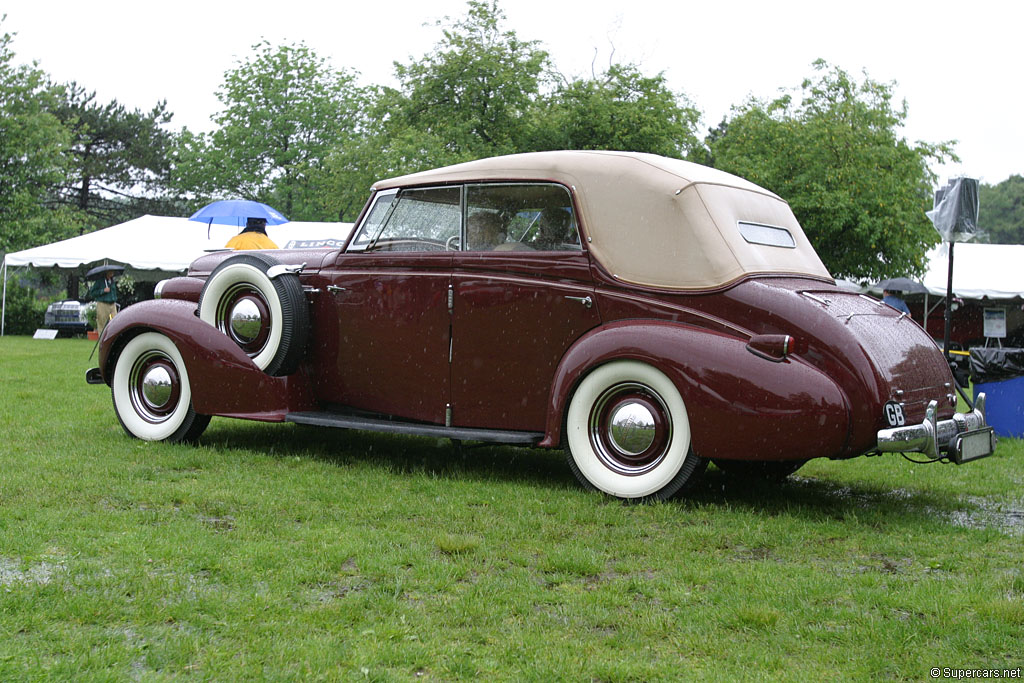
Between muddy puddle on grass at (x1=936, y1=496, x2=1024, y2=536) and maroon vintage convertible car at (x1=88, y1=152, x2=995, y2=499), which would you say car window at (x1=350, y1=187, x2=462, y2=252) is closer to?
maroon vintage convertible car at (x1=88, y1=152, x2=995, y2=499)

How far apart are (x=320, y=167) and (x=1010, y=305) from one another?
31242mm

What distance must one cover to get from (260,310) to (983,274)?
2097 centimetres

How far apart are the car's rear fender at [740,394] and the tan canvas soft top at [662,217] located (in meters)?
0.39

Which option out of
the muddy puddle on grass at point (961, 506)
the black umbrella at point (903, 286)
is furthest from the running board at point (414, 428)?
the black umbrella at point (903, 286)

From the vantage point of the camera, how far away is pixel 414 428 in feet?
20.4

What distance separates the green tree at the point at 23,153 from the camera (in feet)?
110

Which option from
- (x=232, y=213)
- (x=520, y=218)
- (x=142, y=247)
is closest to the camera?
(x=520, y=218)

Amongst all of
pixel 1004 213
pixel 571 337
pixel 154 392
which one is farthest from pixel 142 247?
pixel 1004 213

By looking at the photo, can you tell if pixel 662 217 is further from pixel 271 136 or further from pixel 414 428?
pixel 271 136

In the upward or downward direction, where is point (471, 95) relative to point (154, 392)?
upward

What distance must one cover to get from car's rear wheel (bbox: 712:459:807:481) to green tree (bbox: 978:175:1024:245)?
75.1 meters

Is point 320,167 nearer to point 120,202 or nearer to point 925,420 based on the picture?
point 120,202

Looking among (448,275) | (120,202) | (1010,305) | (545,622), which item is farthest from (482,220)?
(120,202)

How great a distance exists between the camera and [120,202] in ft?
165
